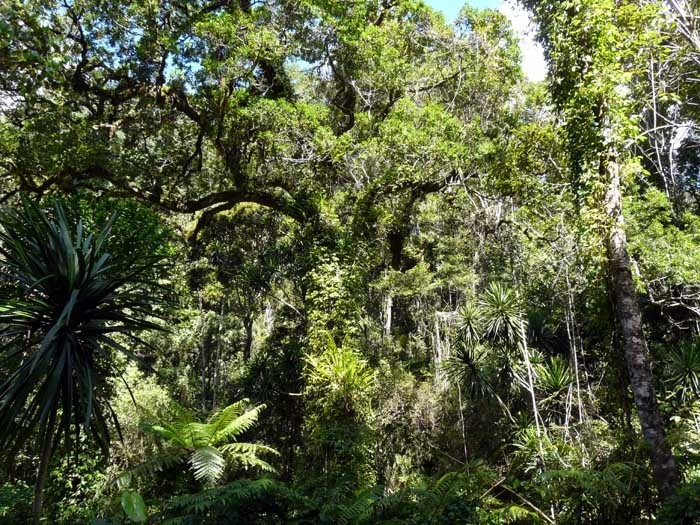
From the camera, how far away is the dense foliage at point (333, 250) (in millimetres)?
4152

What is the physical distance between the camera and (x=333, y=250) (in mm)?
8297

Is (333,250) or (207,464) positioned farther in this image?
(333,250)

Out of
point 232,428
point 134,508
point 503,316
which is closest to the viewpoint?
point 134,508

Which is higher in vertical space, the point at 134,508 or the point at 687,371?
the point at 134,508

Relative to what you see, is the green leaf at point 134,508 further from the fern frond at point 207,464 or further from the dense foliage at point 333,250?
the fern frond at point 207,464

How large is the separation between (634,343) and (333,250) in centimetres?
482

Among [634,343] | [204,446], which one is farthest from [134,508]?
[634,343]

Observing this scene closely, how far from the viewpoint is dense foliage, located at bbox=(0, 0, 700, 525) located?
4.15 m

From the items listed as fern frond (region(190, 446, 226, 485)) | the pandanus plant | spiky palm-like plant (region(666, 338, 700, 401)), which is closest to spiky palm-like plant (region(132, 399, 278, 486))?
fern frond (region(190, 446, 226, 485))

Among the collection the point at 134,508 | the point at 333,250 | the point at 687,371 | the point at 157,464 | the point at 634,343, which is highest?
the point at 333,250

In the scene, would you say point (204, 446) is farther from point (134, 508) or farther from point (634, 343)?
point (634, 343)

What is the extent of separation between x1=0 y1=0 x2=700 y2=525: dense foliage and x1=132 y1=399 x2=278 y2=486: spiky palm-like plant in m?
0.04

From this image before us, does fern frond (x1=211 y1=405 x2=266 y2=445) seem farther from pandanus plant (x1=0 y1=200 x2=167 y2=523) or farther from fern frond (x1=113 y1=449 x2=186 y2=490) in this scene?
pandanus plant (x1=0 y1=200 x2=167 y2=523)

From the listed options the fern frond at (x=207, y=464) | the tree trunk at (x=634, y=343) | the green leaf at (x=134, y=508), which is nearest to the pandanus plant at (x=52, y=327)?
the green leaf at (x=134, y=508)
